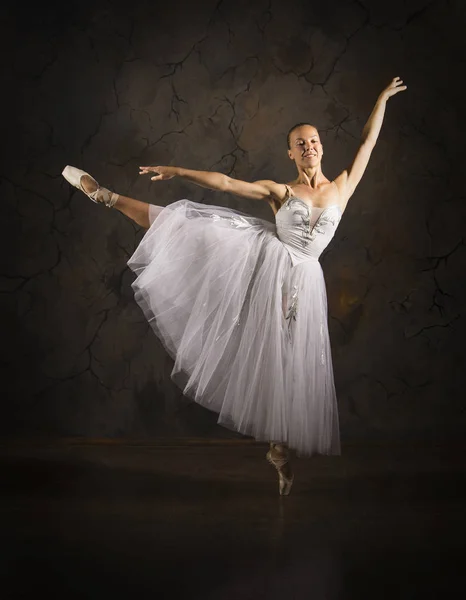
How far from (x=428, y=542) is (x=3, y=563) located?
1096mm

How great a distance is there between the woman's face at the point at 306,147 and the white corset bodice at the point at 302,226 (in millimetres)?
147

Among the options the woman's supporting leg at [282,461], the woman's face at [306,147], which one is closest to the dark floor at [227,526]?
the woman's supporting leg at [282,461]

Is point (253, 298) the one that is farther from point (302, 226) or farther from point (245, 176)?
point (245, 176)

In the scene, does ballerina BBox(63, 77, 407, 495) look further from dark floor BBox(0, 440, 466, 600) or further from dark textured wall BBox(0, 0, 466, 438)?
dark textured wall BBox(0, 0, 466, 438)

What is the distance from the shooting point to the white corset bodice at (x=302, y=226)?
248cm

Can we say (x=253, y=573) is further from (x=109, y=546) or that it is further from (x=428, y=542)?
(x=428, y=542)

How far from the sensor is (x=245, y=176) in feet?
11.3

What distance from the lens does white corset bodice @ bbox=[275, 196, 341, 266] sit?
8.13 ft

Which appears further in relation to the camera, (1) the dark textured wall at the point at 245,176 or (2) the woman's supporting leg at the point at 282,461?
(1) the dark textured wall at the point at 245,176

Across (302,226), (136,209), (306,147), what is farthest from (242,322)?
(306,147)

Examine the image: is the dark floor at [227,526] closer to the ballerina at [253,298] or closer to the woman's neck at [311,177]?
the ballerina at [253,298]

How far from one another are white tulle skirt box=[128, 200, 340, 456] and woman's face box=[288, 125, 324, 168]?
0.88 feet

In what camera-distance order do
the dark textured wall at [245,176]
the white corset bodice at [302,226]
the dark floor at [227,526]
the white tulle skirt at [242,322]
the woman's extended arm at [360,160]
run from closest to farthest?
the dark floor at [227,526]
the white tulle skirt at [242,322]
the white corset bodice at [302,226]
the woman's extended arm at [360,160]
the dark textured wall at [245,176]

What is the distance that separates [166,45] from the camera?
3469 mm
